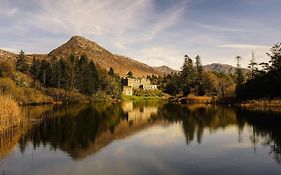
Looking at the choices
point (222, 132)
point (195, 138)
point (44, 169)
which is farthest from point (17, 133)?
point (222, 132)

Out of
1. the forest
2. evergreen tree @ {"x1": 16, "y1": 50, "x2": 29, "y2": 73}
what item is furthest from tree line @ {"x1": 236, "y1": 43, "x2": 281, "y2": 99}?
evergreen tree @ {"x1": 16, "y1": 50, "x2": 29, "y2": 73}

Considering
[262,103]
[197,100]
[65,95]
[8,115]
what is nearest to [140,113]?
[262,103]

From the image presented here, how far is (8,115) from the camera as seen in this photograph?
36219 mm

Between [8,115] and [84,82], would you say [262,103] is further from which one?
[84,82]

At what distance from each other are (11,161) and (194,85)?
98.6 meters

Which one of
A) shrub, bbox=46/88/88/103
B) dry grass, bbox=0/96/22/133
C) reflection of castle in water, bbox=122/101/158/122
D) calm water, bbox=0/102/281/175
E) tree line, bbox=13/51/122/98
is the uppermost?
tree line, bbox=13/51/122/98

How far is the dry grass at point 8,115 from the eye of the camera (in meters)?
34.5

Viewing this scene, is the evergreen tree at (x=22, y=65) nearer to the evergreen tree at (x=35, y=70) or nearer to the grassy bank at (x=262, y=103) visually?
the evergreen tree at (x=35, y=70)

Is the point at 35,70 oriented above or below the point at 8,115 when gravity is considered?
above

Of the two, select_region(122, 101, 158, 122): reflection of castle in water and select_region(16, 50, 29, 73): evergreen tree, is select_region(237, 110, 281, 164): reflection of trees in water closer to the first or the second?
select_region(122, 101, 158, 122): reflection of castle in water

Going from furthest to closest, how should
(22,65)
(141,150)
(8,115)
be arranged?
(22,65) → (8,115) → (141,150)

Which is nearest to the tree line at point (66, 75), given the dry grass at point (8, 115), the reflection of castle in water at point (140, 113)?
the reflection of castle in water at point (140, 113)

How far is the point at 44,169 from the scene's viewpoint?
73.8ft

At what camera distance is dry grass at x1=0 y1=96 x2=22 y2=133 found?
34.5m
